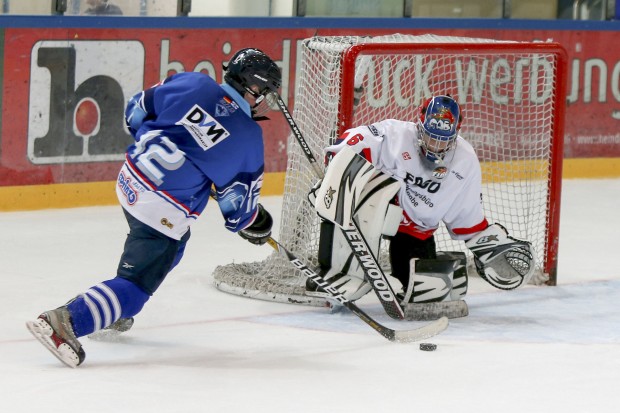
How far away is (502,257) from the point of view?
17.0 feet

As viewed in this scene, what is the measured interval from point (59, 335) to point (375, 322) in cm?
113

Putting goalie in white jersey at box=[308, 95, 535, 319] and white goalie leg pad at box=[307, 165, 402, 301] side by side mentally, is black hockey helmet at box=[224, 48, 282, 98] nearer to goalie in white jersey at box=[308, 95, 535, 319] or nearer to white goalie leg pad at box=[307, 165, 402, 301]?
goalie in white jersey at box=[308, 95, 535, 319]

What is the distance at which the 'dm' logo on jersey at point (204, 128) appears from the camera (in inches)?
164

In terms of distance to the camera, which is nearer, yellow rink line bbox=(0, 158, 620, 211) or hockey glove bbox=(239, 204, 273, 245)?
hockey glove bbox=(239, 204, 273, 245)

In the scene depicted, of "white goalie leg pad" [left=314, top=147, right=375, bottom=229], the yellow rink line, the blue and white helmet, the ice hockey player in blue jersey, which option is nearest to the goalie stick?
"white goalie leg pad" [left=314, top=147, right=375, bottom=229]

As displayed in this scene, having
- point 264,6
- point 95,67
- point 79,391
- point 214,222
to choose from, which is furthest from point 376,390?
point 264,6

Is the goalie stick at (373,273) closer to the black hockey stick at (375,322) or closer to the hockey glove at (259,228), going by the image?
the black hockey stick at (375,322)

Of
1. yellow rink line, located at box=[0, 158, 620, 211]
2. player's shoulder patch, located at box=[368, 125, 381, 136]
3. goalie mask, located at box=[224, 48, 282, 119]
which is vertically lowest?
yellow rink line, located at box=[0, 158, 620, 211]

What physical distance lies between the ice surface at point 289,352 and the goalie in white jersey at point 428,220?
135 millimetres

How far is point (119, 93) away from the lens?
284 inches

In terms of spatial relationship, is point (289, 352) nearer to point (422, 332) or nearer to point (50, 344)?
point (422, 332)

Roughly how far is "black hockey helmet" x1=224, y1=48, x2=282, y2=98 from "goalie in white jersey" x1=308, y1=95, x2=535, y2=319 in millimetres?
566

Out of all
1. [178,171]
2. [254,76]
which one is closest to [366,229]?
[254,76]

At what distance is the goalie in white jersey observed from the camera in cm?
495
